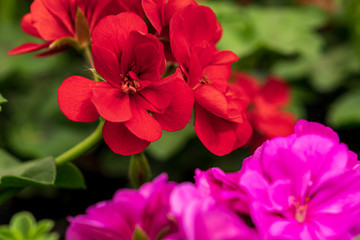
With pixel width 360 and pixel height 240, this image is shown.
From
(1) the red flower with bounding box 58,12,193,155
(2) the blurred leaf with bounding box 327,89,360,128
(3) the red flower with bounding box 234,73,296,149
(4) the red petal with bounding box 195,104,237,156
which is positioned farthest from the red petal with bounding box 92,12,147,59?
(2) the blurred leaf with bounding box 327,89,360,128

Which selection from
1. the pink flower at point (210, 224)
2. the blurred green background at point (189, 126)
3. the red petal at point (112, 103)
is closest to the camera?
the pink flower at point (210, 224)

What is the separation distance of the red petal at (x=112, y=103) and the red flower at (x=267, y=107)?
2.46ft

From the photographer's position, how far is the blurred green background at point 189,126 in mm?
1388

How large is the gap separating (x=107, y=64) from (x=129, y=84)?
37 millimetres

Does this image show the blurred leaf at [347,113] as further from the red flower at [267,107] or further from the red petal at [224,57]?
the red petal at [224,57]

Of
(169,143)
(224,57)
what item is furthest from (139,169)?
(169,143)

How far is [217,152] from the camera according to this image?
0.51m

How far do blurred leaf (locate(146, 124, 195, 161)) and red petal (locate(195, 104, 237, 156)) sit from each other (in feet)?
2.51

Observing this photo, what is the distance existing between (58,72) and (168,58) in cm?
116

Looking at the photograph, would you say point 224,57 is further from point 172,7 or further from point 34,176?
point 34,176

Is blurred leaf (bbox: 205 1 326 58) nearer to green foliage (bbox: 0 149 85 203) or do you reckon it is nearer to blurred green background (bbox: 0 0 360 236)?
blurred green background (bbox: 0 0 360 236)

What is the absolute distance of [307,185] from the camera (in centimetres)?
39

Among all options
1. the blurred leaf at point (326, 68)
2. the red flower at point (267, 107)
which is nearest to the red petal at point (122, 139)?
the red flower at point (267, 107)

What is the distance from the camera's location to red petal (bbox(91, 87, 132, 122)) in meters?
0.44
